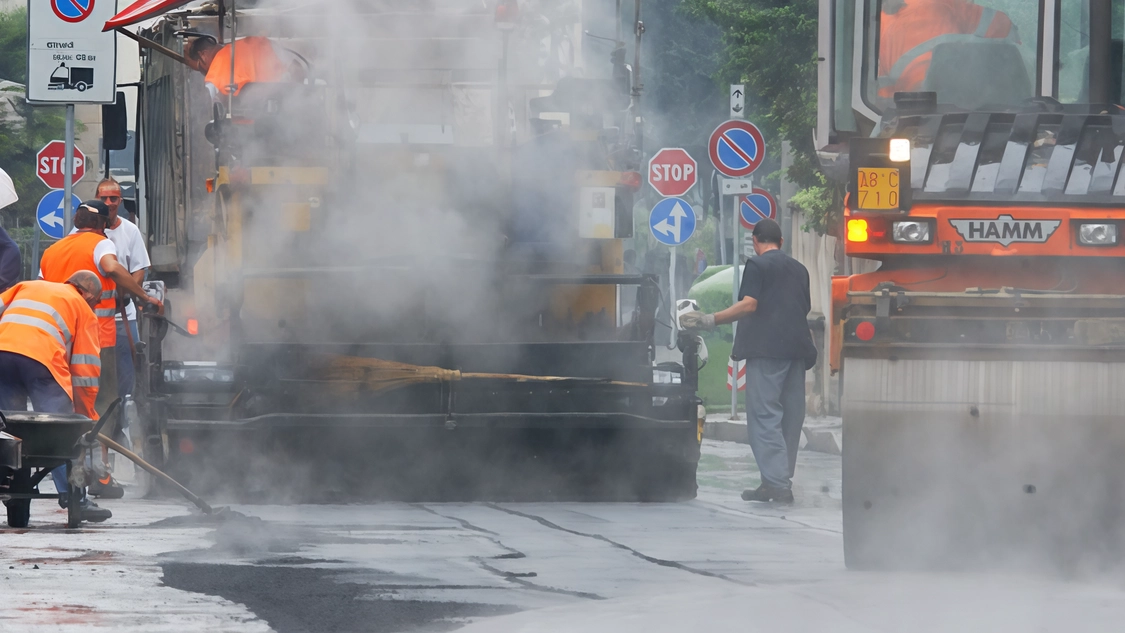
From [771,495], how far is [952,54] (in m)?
3.31

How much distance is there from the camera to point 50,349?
812 cm

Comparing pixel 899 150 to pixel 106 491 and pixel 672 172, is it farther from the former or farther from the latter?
pixel 672 172

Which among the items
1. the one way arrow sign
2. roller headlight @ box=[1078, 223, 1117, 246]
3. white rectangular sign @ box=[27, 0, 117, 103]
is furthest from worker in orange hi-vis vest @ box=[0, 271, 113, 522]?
the one way arrow sign

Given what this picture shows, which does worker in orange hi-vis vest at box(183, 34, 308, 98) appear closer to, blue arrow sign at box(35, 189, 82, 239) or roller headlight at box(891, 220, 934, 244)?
roller headlight at box(891, 220, 934, 244)

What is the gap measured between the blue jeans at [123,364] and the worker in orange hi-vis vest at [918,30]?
4474 mm

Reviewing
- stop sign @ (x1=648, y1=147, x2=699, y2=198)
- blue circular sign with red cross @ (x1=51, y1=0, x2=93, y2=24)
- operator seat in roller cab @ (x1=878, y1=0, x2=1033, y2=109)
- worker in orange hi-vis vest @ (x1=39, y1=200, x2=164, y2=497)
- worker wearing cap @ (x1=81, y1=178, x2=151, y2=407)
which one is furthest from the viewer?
stop sign @ (x1=648, y1=147, x2=699, y2=198)

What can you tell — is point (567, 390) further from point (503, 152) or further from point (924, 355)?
point (924, 355)

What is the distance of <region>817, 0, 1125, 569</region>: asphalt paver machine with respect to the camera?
6.07m

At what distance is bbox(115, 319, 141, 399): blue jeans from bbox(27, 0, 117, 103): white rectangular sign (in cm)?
350

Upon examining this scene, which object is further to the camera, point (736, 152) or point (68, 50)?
Result: point (736, 152)

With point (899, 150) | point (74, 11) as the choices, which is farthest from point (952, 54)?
point (74, 11)

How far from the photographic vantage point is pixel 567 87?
32.6ft

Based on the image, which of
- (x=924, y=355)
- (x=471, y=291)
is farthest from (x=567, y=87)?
(x=924, y=355)

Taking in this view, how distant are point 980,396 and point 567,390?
10.1ft
